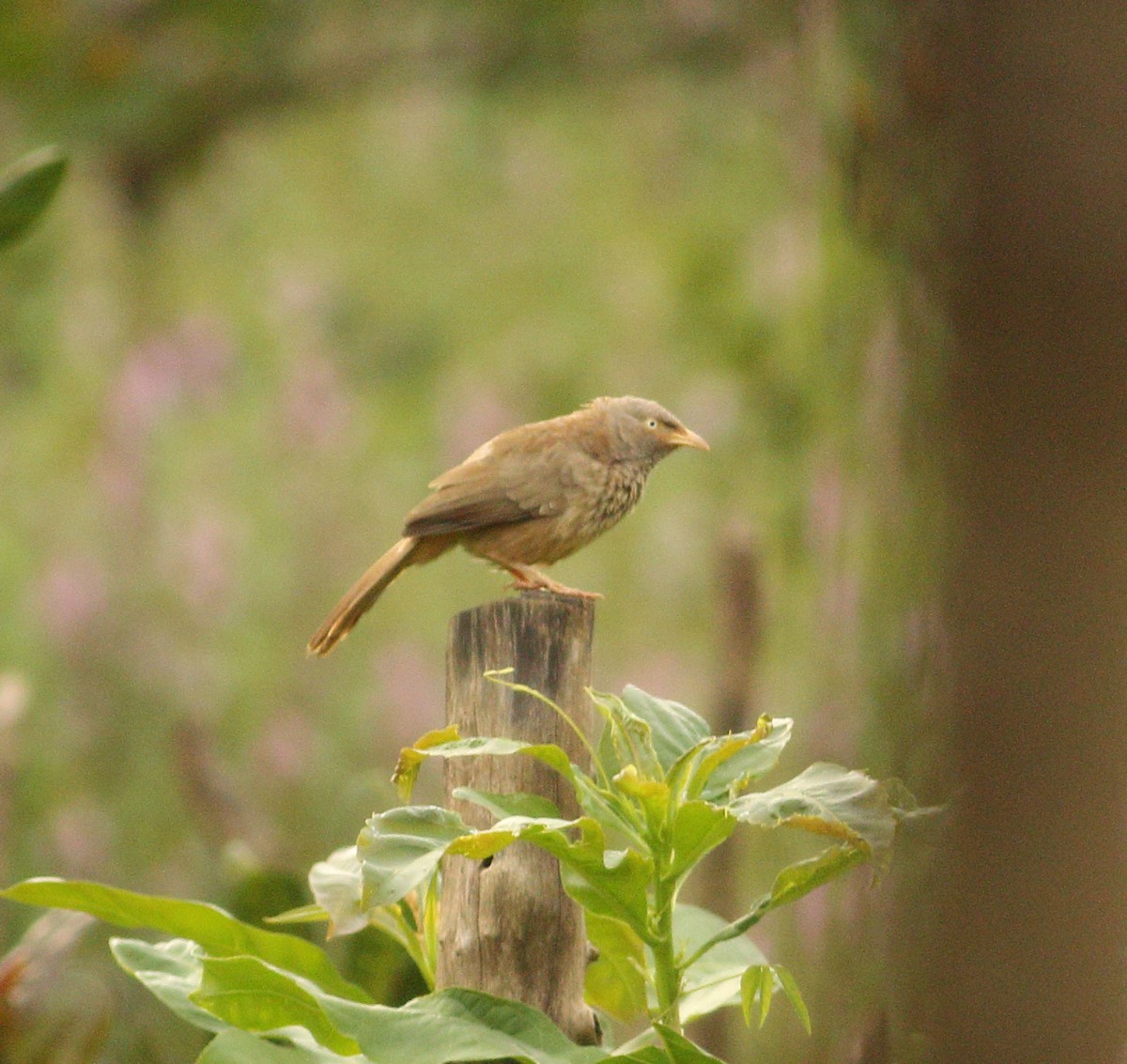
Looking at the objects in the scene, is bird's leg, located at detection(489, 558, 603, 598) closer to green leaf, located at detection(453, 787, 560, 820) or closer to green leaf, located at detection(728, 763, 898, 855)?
green leaf, located at detection(453, 787, 560, 820)

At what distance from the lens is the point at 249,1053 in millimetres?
1796

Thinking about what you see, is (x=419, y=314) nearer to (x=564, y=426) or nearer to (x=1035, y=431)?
(x=564, y=426)

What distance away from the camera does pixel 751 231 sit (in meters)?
7.77

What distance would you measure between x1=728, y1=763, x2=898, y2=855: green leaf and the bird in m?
1.12

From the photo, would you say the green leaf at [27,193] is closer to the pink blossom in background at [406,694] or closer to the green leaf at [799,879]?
the green leaf at [799,879]

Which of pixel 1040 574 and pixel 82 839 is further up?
pixel 1040 574

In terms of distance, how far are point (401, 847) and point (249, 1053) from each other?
0.31 meters

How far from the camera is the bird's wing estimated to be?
9.64 ft

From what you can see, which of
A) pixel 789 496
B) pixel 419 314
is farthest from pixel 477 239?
pixel 789 496

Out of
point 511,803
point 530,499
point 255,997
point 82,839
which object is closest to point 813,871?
point 511,803

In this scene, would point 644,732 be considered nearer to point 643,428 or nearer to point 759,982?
point 759,982

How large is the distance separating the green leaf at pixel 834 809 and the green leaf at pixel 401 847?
1.18 feet

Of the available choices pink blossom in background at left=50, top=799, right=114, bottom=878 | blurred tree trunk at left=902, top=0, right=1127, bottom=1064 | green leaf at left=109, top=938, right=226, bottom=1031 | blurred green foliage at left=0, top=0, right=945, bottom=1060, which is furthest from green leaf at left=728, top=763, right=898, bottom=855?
pink blossom in background at left=50, top=799, right=114, bottom=878

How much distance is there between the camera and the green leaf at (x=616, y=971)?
2146 mm
